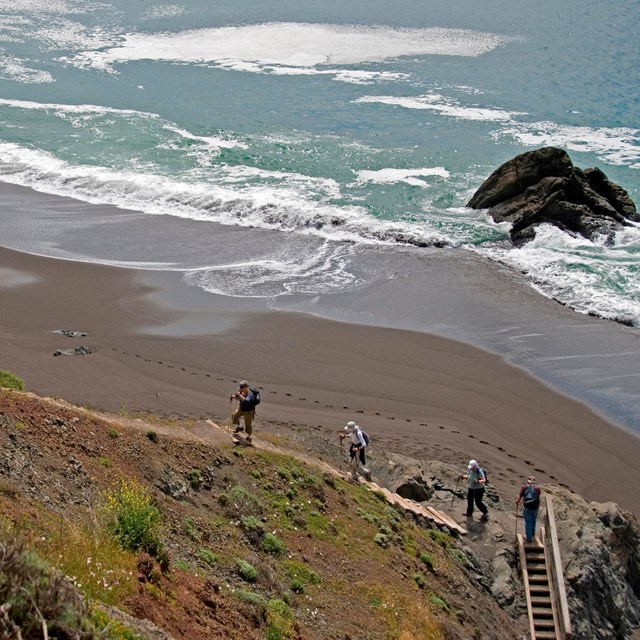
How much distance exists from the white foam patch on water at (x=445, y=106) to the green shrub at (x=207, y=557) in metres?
44.5

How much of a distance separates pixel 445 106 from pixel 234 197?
21.3 metres

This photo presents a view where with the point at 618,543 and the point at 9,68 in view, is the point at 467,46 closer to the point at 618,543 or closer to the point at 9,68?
the point at 9,68

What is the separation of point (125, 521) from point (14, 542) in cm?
314

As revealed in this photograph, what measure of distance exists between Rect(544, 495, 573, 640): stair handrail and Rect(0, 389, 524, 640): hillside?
86 cm

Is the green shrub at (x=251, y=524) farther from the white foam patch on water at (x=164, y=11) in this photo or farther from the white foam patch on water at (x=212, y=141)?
the white foam patch on water at (x=164, y=11)

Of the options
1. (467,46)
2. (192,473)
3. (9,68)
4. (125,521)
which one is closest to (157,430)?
(192,473)

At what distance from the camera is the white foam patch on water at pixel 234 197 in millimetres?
36031

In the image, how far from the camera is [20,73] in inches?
2425

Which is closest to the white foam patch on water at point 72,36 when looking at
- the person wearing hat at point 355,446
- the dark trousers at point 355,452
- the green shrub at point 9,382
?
the green shrub at point 9,382

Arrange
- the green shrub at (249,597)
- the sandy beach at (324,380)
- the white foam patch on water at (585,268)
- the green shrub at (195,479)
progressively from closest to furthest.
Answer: the green shrub at (249,597), the green shrub at (195,479), the sandy beach at (324,380), the white foam patch on water at (585,268)

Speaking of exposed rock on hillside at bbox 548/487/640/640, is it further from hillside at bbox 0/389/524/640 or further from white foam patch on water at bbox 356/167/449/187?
white foam patch on water at bbox 356/167/449/187

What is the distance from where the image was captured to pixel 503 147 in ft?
155

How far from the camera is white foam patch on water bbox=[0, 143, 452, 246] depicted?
36.0 metres

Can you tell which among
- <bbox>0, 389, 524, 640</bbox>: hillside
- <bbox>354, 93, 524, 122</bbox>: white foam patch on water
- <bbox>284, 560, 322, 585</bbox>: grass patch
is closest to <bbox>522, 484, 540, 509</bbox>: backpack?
<bbox>0, 389, 524, 640</bbox>: hillside
